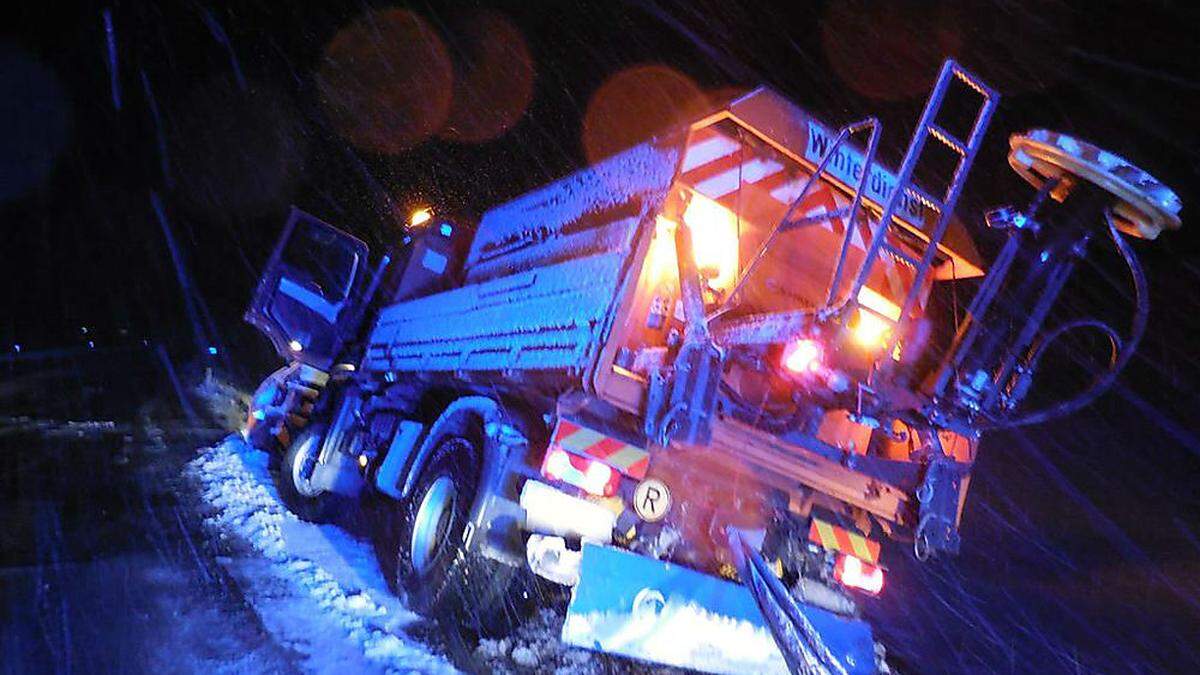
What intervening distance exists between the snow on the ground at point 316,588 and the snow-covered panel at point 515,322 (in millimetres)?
1650

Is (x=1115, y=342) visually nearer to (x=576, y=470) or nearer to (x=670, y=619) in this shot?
(x=670, y=619)

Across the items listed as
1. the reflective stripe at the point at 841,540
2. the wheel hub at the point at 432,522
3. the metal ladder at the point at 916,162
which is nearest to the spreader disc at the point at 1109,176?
the metal ladder at the point at 916,162

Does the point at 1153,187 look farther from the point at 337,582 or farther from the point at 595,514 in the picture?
the point at 337,582

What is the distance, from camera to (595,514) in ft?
10.2

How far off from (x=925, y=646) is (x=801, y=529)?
119 inches

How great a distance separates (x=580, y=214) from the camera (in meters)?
4.29

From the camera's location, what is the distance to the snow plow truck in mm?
2803

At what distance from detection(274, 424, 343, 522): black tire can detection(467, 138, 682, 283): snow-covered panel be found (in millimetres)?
2449

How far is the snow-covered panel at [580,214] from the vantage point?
3.49 m

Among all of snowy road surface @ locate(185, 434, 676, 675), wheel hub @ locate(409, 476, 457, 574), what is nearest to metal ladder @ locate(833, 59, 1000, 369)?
snowy road surface @ locate(185, 434, 676, 675)

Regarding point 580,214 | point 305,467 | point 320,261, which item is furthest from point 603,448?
point 320,261

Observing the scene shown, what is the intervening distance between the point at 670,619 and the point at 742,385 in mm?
1329

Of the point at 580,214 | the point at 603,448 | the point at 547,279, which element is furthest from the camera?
the point at 580,214

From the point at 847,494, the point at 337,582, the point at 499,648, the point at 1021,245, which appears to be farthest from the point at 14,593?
the point at 1021,245
